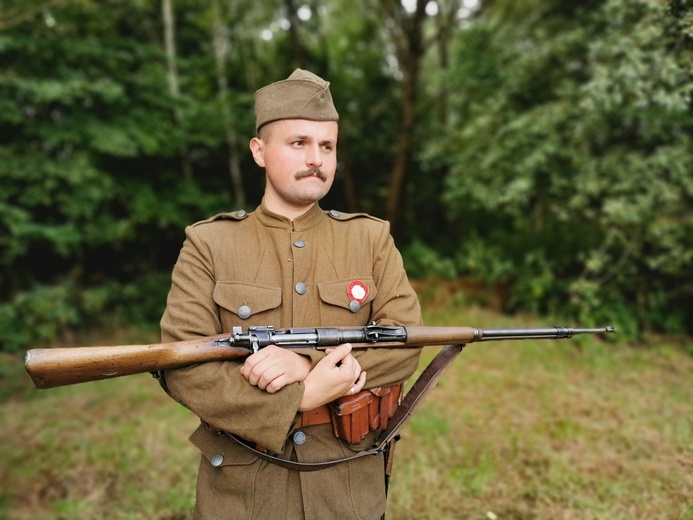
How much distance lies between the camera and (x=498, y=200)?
24.9ft

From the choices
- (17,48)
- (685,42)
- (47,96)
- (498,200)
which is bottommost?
(498,200)

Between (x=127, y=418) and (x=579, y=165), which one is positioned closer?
(x=127, y=418)

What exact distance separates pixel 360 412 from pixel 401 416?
27 centimetres

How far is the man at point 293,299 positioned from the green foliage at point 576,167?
11.4 feet

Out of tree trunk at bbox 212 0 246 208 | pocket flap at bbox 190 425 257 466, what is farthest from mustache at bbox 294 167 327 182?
tree trunk at bbox 212 0 246 208

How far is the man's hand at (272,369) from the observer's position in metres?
1.67

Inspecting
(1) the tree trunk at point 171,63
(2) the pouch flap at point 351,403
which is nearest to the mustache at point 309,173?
(2) the pouch flap at point 351,403

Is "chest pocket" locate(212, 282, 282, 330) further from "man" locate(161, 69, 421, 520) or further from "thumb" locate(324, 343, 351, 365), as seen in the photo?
"thumb" locate(324, 343, 351, 365)

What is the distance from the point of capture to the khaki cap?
1.88 meters

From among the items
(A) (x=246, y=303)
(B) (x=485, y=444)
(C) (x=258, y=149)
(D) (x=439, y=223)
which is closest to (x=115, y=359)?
(A) (x=246, y=303)

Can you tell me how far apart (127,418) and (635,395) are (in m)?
5.67

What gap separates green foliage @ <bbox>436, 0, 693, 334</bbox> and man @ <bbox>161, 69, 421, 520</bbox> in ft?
11.4

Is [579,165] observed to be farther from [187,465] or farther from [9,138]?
[9,138]

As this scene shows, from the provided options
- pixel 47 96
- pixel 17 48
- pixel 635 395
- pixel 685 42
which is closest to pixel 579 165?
pixel 635 395
